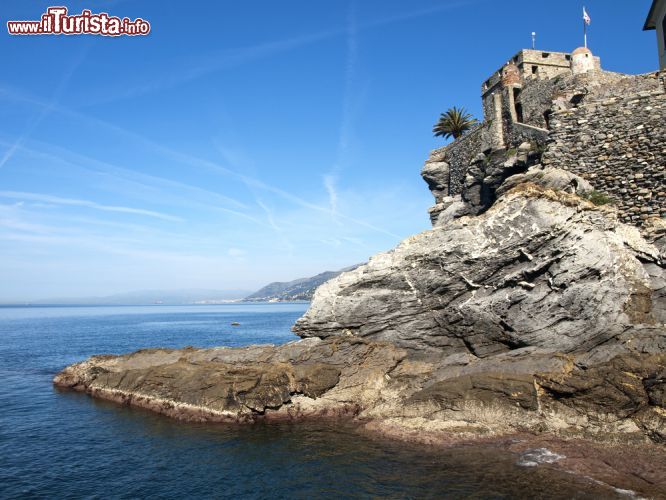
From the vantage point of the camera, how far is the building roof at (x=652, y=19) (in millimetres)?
32062

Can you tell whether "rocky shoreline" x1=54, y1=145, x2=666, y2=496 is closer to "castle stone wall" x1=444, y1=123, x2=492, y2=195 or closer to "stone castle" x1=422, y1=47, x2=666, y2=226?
"stone castle" x1=422, y1=47, x2=666, y2=226

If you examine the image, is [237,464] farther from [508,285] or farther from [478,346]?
[508,285]

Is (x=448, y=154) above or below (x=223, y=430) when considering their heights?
above

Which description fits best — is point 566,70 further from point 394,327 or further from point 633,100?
point 394,327

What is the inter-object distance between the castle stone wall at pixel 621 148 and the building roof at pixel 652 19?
38.3ft

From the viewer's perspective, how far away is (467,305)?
24.4 metres

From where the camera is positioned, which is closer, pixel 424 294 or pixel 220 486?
pixel 220 486

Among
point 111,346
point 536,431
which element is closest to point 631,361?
point 536,431

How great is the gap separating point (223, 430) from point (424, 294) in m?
12.9

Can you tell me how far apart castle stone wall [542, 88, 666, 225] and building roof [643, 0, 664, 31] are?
11680 millimetres

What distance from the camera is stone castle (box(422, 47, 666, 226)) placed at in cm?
2406

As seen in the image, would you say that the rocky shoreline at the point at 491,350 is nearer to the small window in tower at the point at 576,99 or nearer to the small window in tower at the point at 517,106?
the small window in tower at the point at 576,99

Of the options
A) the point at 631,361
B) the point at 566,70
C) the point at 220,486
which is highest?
the point at 566,70

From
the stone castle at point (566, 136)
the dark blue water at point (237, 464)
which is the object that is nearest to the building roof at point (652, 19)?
the stone castle at point (566, 136)
